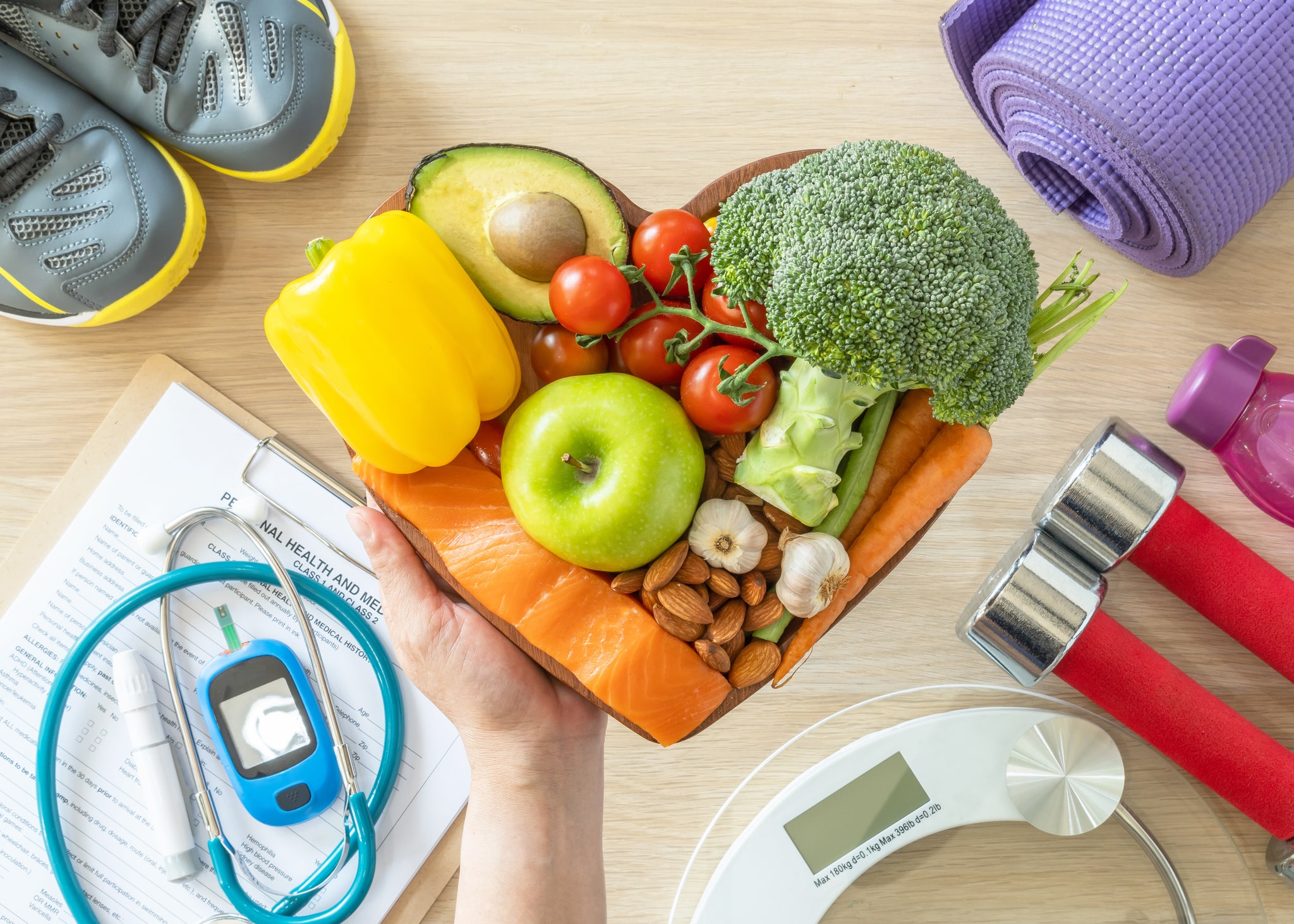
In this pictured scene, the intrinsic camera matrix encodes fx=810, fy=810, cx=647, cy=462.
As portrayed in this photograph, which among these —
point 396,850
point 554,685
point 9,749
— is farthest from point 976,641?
point 9,749

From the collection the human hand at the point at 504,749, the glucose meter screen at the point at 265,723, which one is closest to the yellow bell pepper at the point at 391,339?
the human hand at the point at 504,749

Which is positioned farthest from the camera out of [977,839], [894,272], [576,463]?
[977,839]

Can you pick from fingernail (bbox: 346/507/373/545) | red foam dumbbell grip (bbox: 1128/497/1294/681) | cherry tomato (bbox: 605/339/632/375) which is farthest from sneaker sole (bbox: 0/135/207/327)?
red foam dumbbell grip (bbox: 1128/497/1294/681)

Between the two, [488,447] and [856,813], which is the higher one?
[488,447]

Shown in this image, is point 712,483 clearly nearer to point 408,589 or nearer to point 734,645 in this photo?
point 734,645

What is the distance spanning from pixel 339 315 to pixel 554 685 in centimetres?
41

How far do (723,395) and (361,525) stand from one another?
351mm

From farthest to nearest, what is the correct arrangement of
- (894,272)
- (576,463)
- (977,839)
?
(977,839) → (576,463) → (894,272)

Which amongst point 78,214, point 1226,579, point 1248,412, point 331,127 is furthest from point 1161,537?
point 78,214

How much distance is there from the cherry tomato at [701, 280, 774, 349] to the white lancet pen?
0.70 metres

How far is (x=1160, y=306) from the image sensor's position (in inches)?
36.3

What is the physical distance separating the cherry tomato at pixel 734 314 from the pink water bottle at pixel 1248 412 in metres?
0.50

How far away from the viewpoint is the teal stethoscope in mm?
815

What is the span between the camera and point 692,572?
72 cm
